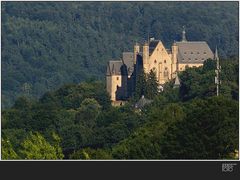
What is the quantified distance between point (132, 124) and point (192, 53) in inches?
1810

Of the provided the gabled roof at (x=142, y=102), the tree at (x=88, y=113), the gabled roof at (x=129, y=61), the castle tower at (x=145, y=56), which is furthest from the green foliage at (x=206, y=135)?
the gabled roof at (x=129, y=61)

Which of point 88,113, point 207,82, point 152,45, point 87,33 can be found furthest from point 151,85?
point 87,33

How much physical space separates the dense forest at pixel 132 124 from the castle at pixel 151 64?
4542mm

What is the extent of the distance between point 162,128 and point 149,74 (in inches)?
2158

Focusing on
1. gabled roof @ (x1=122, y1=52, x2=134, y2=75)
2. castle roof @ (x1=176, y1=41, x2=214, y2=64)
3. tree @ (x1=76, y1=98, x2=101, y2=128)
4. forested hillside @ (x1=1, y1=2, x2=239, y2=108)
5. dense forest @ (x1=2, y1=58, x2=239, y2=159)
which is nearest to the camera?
dense forest @ (x1=2, y1=58, x2=239, y2=159)

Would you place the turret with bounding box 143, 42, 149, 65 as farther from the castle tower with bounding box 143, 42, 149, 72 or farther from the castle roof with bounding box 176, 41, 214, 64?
the castle roof with bounding box 176, 41, 214, 64

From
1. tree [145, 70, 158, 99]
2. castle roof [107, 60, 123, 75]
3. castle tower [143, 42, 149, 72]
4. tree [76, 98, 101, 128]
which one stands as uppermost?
castle tower [143, 42, 149, 72]

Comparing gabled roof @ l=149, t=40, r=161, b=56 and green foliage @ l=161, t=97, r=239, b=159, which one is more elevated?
gabled roof @ l=149, t=40, r=161, b=56

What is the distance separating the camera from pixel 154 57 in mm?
82125

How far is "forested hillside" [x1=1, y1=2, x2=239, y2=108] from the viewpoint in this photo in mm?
108125

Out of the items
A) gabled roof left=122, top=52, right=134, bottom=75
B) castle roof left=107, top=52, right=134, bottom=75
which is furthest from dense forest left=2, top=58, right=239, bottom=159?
castle roof left=107, top=52, right=134, bottom=75

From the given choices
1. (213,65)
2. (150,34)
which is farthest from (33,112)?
(150,34)
